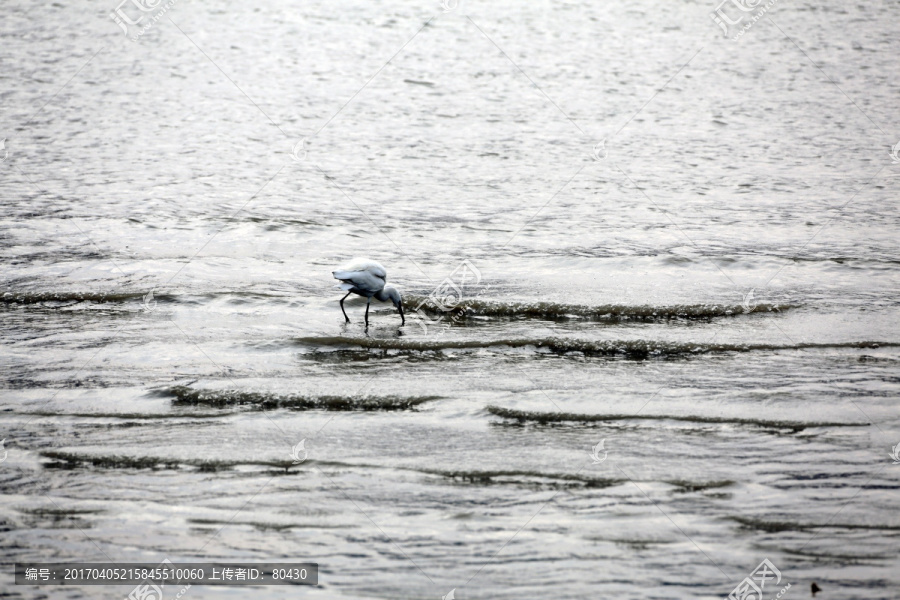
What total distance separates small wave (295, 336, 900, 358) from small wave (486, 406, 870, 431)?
3.48ft

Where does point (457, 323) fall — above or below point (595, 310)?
below

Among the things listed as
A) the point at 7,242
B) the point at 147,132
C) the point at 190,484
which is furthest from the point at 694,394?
the point at 147,132

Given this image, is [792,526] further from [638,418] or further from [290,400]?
[290,400]

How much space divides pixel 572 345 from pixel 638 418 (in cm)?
123

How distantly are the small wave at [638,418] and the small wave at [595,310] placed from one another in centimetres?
176

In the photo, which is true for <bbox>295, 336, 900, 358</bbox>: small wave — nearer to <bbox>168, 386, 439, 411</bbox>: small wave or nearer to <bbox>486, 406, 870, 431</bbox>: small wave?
<bbox>168, 386, 439, 411</bbox>: small wave

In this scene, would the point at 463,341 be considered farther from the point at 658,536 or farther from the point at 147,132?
the point at 147,132

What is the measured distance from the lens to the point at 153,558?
3.63 meters

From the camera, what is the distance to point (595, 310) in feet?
21.9

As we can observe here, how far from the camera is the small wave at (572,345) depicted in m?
5.95

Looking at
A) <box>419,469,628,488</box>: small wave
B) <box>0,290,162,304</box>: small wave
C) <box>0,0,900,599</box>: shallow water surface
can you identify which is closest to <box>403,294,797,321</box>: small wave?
<box>0,0,900,599</box>: shallow water surface

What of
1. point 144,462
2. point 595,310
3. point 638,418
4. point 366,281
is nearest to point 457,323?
point 366,281

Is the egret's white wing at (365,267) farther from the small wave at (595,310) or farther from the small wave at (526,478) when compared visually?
the small wave at (526,478)

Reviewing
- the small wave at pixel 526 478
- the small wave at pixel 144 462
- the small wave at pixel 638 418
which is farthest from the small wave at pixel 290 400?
the small wave at pixel 526 478
